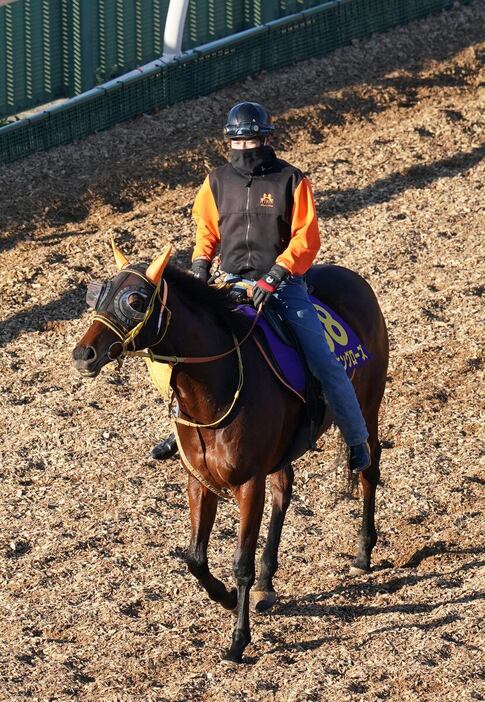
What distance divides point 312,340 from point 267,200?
0.99 meters

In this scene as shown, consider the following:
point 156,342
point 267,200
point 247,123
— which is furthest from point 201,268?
point 156,342

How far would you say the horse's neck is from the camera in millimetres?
7934

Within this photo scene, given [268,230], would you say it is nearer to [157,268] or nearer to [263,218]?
Result: [263,218]

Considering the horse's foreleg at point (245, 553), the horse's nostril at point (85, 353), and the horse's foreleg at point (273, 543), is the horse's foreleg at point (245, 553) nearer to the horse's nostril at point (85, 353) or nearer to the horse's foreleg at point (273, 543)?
the horse's foreleg at point (273, 543)

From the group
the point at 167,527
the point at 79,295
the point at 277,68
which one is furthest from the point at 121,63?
the point at 167,527

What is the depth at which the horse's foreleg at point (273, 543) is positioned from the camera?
31.3 feet

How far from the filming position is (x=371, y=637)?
880 cm

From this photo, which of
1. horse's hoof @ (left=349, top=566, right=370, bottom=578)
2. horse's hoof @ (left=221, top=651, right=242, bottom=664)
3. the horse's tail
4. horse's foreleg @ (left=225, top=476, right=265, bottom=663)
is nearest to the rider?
the horse's tail

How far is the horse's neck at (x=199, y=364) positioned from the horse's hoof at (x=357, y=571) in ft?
7.89

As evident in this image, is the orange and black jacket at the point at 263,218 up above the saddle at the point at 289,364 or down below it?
above

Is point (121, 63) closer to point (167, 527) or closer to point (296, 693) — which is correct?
point (167, 527)

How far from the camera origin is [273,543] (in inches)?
385

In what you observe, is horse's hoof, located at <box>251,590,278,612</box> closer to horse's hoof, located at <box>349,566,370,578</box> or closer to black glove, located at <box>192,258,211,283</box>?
horse's hoof, located at <box>349,566,370,578</box>

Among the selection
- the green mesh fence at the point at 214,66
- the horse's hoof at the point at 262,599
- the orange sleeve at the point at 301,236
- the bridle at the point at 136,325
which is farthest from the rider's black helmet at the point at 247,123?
the green mesh fence at the point at 214,66
